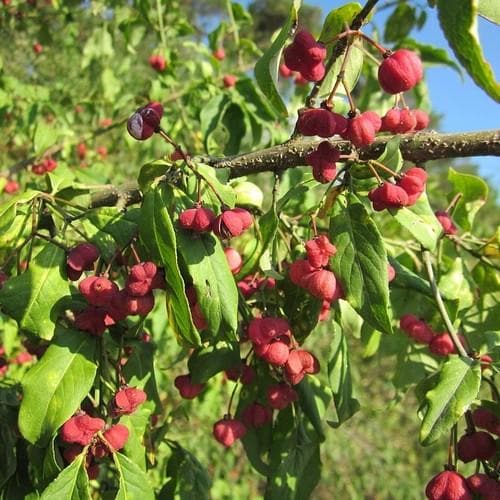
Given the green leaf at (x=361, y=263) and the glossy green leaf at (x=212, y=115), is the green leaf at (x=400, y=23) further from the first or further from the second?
the green leaf at (x=361, y=263)

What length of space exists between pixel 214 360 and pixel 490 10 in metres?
0.90

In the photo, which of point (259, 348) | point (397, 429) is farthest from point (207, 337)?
point (397, 429)

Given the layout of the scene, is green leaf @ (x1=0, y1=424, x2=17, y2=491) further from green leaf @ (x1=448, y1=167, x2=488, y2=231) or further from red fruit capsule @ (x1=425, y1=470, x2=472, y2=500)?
green leaf @ (x1=448, y1=167, x2=488, y2=231)

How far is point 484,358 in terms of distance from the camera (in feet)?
4.30

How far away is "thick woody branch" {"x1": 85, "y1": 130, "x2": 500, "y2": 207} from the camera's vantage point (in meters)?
1.06

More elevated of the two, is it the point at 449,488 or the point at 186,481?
the point at 449,488

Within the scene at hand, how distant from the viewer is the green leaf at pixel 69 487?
3.84ft

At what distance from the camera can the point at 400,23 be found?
2.99 metres

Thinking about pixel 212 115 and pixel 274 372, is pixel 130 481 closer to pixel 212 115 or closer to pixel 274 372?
pixel 274 372

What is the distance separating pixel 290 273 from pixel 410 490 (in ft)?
16.8

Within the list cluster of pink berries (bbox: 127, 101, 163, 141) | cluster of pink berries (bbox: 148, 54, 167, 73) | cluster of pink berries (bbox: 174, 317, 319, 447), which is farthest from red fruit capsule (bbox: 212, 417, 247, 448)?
cluster of pink berries (bbox: 148, 54, 167, 73)

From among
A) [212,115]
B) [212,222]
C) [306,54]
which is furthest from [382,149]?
[212,115]

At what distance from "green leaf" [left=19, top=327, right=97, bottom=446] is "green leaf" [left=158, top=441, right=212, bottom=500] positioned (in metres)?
0.47

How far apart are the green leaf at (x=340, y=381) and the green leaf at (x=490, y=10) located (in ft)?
2.70
